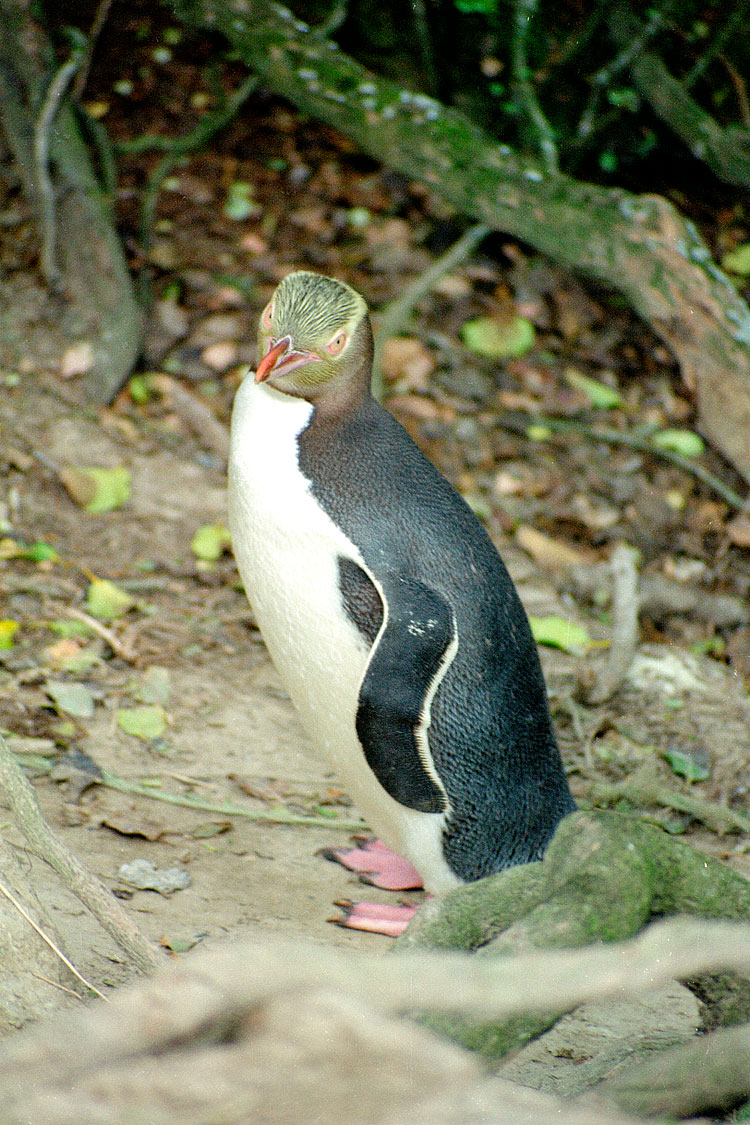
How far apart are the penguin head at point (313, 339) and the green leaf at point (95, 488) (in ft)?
5.60

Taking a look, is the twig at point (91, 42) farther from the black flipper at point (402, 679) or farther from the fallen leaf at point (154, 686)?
the black flipper at point (402, 679)

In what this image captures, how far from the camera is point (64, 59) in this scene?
4.87m

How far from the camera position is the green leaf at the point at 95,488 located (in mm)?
3768

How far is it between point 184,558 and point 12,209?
205 centimetres

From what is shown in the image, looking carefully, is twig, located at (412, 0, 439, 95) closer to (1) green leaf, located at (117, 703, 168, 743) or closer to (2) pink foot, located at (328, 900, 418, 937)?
(1) green leaf, located at (117, 703, 168, 743)

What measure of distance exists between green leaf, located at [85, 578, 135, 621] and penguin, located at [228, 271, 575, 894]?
42.7 inches

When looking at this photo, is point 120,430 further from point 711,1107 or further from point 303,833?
point 711,1107

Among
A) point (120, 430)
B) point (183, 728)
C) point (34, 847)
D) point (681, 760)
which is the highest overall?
point (34, 847)

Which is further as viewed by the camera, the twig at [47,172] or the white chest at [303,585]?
the twig at [47,172]

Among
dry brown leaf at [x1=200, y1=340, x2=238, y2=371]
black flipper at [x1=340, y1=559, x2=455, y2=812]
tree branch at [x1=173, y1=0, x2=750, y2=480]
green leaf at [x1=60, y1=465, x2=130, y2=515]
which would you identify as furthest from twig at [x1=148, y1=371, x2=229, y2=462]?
black flipper at [x1=340, y1=559, x2=455, y2=812]

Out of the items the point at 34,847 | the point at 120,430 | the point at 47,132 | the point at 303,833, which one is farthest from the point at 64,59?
the point at 34,847

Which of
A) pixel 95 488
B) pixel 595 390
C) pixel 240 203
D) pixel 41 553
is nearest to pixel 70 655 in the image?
pixel 41 553

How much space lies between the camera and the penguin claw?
8.09 feet

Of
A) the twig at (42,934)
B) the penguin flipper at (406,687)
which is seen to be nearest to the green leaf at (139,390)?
the penguin flipper at (406,687)
